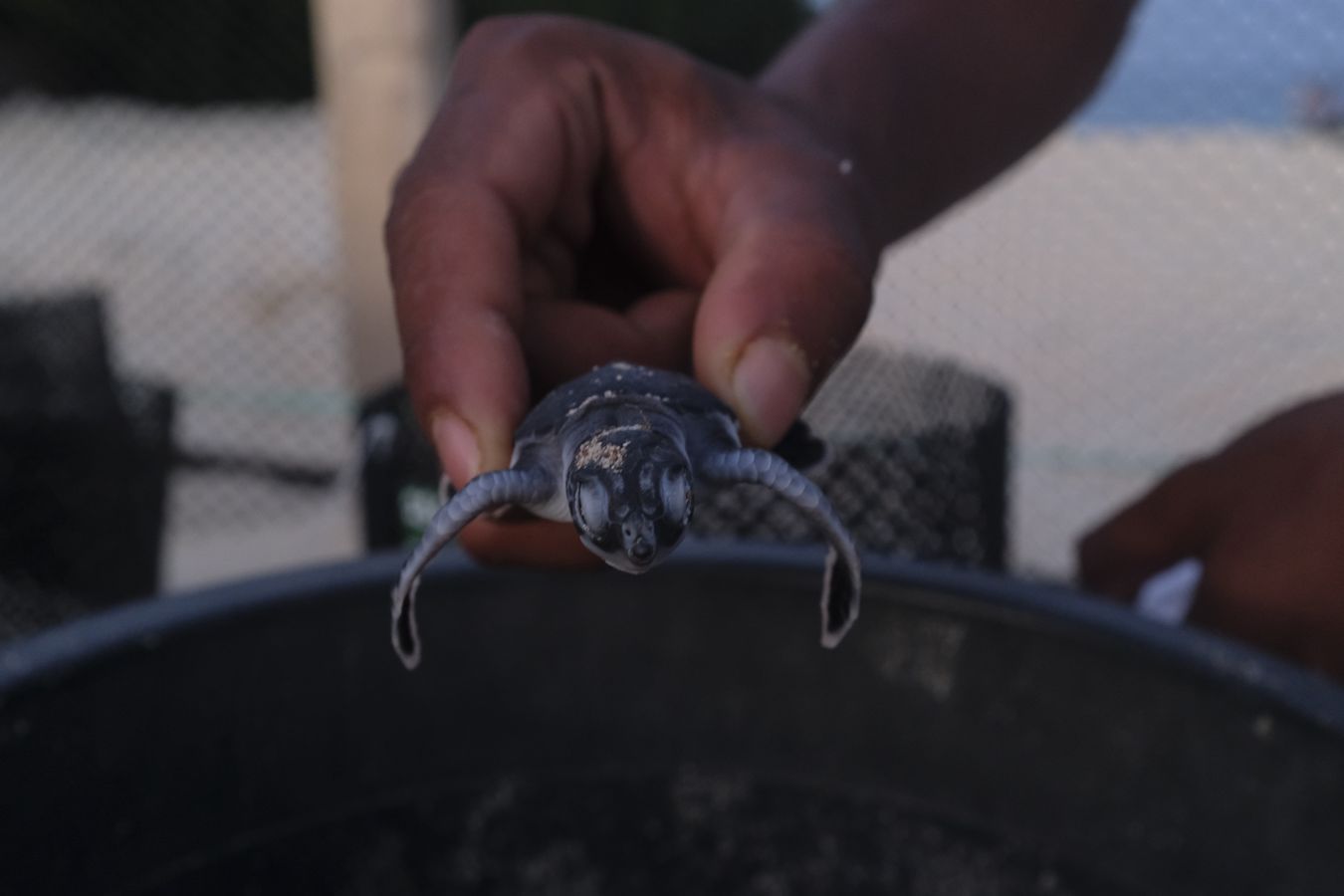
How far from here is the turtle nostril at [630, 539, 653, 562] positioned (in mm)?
428

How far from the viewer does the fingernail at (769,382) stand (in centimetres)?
53

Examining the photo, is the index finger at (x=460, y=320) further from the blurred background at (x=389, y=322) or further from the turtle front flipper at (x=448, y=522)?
the blurred background at (x=389, y=322)

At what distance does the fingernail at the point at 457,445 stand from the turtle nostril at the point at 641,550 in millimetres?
130

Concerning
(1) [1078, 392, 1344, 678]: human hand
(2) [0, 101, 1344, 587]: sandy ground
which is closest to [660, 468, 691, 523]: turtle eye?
(1) [1078, 392, 1344, 678]: human hand

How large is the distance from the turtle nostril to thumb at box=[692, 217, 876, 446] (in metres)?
0.12

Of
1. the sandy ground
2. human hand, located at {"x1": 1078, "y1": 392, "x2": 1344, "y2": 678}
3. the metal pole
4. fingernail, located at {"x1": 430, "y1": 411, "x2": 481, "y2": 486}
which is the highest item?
fingernail, located at {"x1": 430, "y1": 411, "x2": 481, "y2": 486}

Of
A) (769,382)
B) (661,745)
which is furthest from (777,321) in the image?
(661,745)

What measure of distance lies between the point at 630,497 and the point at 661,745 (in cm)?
31

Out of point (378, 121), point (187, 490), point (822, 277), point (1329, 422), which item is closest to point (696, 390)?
point (822, 277)

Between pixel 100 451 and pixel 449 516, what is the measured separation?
0.92 m

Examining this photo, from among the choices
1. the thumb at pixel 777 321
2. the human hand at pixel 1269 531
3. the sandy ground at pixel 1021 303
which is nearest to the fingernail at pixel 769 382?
the thumb at pixel 777 321

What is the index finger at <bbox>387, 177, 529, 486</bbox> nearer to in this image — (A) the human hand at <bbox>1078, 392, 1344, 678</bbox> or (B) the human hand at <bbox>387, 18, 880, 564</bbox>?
(B) the human hand at <bbox>387, 18, 880, 564</bbox>

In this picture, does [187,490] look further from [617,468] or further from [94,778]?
[617,468]

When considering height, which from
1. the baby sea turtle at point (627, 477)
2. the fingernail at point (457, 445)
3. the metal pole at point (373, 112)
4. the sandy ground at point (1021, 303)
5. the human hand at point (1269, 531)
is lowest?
the sandy ground at point (1021, 303)
